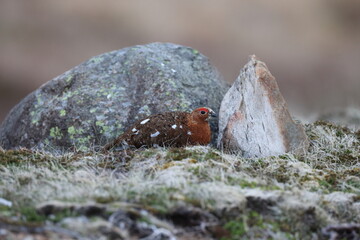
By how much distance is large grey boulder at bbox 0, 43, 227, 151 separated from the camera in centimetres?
795

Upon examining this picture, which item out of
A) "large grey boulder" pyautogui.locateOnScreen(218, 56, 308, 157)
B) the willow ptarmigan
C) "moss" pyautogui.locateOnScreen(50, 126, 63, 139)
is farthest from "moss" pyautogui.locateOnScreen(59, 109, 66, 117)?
"large grey boulder" pyautogui.locateOnScreen(218, 56, 308, 157)

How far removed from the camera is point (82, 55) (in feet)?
49.2

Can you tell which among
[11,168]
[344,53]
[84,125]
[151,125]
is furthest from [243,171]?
[344,53]

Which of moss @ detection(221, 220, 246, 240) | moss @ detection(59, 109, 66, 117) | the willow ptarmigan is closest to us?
moss @ detection(221, 220, 246, 240)

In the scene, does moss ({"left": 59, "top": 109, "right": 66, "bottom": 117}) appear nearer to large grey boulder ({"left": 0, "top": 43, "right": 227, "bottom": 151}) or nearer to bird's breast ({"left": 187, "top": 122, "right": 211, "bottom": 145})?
large grey boulder ({"left": 0, "top": 43, "right": 227, "bottom": 151})

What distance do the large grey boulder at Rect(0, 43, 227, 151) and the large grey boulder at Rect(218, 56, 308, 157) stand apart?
991 millimetres

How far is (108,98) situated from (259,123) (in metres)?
2.51

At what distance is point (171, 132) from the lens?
23.3 feet

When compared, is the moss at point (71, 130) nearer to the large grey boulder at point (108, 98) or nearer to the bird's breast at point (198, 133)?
the large grey boulder at point (108, 98)

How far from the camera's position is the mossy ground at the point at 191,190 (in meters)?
4.43

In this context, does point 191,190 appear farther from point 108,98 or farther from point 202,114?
point 108,98

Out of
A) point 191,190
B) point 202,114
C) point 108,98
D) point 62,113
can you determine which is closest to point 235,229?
point 191,190

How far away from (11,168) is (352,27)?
546 inches

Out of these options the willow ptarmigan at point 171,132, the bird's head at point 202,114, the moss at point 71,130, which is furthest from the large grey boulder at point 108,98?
the bird's head at point 202,114
